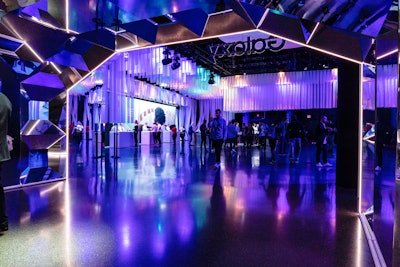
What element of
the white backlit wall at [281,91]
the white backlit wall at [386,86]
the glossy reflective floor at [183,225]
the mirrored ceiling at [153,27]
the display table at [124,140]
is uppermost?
the white backlit wall at [281,91]

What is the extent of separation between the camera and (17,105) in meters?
5.29

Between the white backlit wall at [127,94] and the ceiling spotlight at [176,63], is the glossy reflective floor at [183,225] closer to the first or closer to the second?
the white backlit wall at [127,94]

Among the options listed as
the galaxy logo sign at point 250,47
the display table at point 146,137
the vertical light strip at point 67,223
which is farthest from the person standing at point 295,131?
the display table at point 146,137

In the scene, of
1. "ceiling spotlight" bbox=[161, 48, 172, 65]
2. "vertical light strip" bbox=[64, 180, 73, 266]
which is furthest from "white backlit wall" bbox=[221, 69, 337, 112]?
"vertical light strip" bbox=[64, 180, 73, 266]

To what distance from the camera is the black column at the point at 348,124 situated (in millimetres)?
5543

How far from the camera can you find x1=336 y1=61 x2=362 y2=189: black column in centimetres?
554

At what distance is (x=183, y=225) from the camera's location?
3.46 m

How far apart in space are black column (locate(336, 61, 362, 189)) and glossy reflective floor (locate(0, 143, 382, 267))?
47 cm

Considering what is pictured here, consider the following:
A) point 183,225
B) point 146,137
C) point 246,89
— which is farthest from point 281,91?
point 183,225

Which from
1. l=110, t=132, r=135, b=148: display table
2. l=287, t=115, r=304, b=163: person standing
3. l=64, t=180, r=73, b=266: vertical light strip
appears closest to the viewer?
l=64, t=180, r=73, b=266: vertical light strip

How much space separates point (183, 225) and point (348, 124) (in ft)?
12.7

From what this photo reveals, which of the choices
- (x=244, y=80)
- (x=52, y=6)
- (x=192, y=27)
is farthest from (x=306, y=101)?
(x=52, y=6)

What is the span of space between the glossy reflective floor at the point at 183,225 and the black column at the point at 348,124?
47 cm

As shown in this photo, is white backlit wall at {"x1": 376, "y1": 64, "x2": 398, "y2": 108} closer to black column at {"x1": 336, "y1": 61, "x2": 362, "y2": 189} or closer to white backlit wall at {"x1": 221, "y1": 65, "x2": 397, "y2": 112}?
black column at {"x1": 336, "y1": 61, "x2": 362, "y2": 189}
